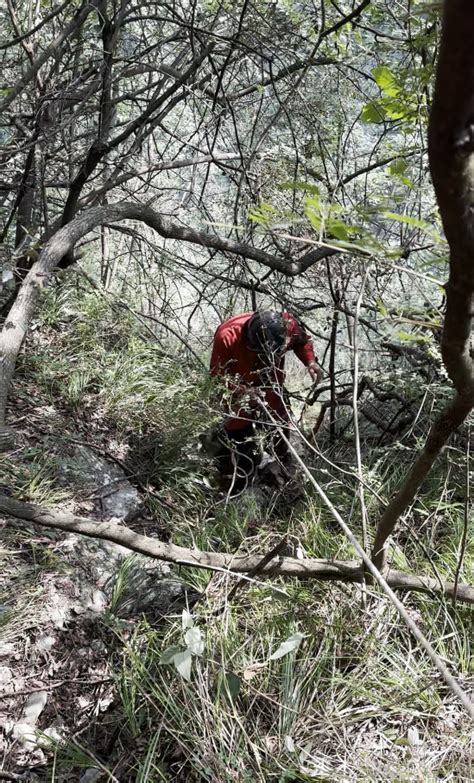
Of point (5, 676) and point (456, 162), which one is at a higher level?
point (456, 162)

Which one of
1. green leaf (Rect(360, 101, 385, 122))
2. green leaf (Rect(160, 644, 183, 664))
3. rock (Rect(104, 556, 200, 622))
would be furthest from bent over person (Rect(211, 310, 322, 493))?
green leaf (Rect(160, 644, 183, 664))

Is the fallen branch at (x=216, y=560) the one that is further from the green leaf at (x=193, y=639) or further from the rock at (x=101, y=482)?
the rock at (x=101, y=482)

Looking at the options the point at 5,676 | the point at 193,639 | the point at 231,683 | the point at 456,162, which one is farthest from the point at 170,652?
the point at 456,162

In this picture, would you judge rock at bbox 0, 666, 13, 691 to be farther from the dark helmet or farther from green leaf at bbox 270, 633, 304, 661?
the dark helmet

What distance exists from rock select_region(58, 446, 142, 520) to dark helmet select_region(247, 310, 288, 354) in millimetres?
1221

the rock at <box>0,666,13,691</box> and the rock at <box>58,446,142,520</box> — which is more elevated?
the rock at <box>58,446,142,520</box>

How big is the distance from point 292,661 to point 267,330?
2082mm

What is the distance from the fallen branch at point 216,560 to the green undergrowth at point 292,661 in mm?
100

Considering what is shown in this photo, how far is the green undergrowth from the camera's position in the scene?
2.11 m

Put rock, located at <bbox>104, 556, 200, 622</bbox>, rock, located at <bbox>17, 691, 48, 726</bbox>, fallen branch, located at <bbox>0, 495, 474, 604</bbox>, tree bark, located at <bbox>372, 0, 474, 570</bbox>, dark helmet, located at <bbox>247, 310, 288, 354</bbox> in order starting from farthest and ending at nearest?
dark helmet, located at <bbox>247, 310, 288, 354</bbox>, rock, located at <bbox>104, 556, 200, 622</bbox>, rock, located at <bbox>17, 691, 48, 726</bbox>, fallen branch, located at <bbox>0, 495, 474, 604</bbox>, tree bark, located at <bbox>372, 0, 474, 570</bbox>

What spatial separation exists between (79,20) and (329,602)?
3.47m

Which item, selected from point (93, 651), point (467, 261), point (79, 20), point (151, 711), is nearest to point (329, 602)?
point (151, 711)

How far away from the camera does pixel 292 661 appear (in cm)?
236

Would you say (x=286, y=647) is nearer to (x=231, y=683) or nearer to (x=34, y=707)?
(x=231, y=683)
